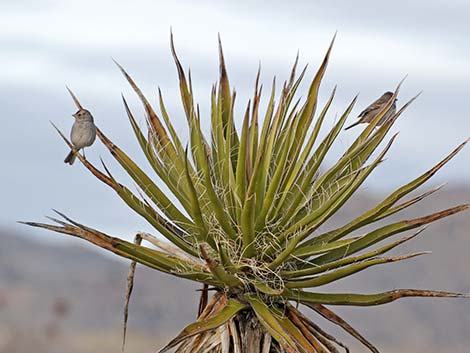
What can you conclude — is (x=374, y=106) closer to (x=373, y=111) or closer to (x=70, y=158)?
(x=373, y=111)

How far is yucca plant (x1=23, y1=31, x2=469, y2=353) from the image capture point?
9.88 meters

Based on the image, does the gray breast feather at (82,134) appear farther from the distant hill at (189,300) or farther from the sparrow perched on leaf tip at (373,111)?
the distant hill at (189,300)

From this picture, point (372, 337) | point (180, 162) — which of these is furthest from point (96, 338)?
point (180, 162)

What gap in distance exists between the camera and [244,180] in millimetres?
Result: 10203

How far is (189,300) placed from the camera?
12194 cm

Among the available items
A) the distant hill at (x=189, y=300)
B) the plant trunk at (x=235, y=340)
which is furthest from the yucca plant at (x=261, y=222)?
the distant hill at (x=189, y=300)

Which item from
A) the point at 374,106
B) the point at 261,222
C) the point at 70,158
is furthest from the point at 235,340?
the point at 374,106

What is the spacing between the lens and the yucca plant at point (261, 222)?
988cm

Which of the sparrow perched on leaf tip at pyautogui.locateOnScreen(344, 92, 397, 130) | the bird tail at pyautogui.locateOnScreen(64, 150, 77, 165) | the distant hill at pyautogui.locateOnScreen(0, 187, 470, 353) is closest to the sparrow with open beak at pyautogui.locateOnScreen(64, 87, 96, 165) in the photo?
the bird tail at pyautogui.locateOnScreen(64, 150, 77, 165)

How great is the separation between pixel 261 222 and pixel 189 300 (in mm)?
112482

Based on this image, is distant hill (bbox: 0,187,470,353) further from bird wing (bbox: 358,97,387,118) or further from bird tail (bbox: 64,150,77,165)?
bird tail (bbox: 64,150,77,165)

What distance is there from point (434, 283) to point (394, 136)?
11252cm

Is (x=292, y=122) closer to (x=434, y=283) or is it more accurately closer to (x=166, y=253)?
(x=166, y=253)

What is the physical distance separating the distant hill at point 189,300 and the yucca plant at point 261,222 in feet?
285
